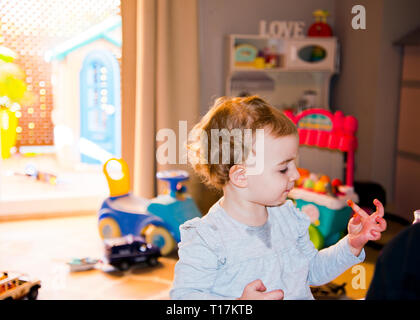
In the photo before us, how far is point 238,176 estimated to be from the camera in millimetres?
858

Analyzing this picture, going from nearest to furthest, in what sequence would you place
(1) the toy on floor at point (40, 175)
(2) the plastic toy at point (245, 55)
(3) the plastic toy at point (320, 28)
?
(2) the plastic toy at point (245, 55) → (3) the plastic toy at point (320, 28) → (1) the toy on floor at point (40, 175)

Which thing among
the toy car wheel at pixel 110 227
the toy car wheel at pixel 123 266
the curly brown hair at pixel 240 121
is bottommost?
the toy car wheel at pixel 123 266

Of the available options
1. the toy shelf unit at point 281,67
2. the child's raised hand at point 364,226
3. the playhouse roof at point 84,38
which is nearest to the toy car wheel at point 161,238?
the toy shelf unit at point 281,67

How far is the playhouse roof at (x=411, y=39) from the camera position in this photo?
2664mm

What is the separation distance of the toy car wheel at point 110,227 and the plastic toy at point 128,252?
0.41 ft

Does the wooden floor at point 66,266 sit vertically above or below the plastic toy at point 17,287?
below

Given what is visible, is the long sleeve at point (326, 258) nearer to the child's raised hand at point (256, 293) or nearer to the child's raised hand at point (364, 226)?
the child's raised hand at point (364, 226)

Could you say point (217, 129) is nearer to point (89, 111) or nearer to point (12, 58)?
point (12, 58)

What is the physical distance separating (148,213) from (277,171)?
155 cm

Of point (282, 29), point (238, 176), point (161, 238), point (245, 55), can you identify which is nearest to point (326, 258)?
point (238, 176)

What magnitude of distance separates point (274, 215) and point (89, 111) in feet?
11.2

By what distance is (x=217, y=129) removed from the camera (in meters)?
0.83

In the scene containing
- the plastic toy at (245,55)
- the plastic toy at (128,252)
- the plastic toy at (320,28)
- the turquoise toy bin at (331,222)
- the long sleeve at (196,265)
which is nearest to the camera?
the long sleeve at (196,265)
